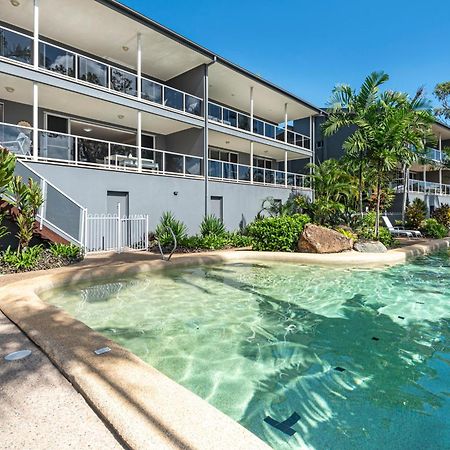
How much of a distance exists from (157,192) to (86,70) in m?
5.17

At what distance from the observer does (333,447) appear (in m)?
2.68

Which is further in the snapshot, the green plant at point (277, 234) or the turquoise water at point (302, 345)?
the green plant at point (277, 234)

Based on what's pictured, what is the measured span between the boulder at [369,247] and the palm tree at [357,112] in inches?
144

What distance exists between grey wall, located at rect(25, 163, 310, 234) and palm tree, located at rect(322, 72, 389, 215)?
5282 mm

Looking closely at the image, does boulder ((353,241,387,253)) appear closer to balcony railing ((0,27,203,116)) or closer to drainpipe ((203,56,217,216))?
drainpipe ((203,56,217,216))

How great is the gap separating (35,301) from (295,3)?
16.1 m

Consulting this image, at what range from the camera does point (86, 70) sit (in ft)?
41.1

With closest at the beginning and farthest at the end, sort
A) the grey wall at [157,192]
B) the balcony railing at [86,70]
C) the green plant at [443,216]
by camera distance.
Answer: the balcony railing at [86,70] < the grey wall at [157,192] < the green plant at [443,216]

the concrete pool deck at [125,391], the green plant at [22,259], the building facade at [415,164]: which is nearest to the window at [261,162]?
the building facade at [415,164]

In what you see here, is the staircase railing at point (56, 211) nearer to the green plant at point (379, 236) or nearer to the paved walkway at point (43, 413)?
the paved walkway at point (43, 413)

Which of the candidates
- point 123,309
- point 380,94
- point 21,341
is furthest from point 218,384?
point 380,94

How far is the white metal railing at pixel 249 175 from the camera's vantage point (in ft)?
55.2

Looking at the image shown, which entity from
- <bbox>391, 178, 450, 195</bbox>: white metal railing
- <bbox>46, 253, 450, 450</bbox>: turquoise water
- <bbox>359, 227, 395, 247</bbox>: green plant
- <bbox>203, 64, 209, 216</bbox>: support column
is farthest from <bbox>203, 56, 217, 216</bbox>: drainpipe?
<bbox>391, 178, 450, 195</bbox>: white metal railing

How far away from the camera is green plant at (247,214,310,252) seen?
41.4 feet
